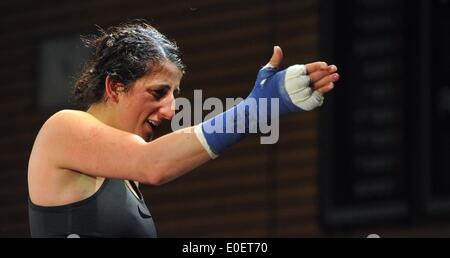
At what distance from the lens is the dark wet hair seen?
4250 mm

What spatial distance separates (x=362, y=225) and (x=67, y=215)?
433cm

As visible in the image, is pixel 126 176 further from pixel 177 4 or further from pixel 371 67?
pixel 177 4

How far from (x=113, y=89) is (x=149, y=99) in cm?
13

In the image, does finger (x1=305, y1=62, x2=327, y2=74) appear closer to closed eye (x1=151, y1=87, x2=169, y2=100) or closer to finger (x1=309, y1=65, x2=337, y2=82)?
finger (x1=309, y1=65, x2=337, y2=82)

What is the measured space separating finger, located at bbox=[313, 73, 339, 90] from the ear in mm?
794

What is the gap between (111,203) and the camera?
4.07m

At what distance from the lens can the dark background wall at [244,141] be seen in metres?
8.48

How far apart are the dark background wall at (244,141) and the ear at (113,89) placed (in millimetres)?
4056

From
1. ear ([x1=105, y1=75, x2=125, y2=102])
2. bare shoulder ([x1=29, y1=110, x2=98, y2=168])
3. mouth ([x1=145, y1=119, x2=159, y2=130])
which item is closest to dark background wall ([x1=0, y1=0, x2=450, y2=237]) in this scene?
mouth ([x1=145, y1=119, x2=159, y2=130])

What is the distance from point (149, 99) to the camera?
14.0 feet

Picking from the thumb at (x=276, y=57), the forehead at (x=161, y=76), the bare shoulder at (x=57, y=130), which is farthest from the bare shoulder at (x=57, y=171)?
the thumb at (x=276, y=57)

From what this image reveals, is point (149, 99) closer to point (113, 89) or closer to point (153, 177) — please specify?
point (113, 89)

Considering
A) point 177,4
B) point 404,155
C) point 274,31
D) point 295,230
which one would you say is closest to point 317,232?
point 295,230

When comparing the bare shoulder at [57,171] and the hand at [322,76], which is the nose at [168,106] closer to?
the bare shoulder at [57,171]
